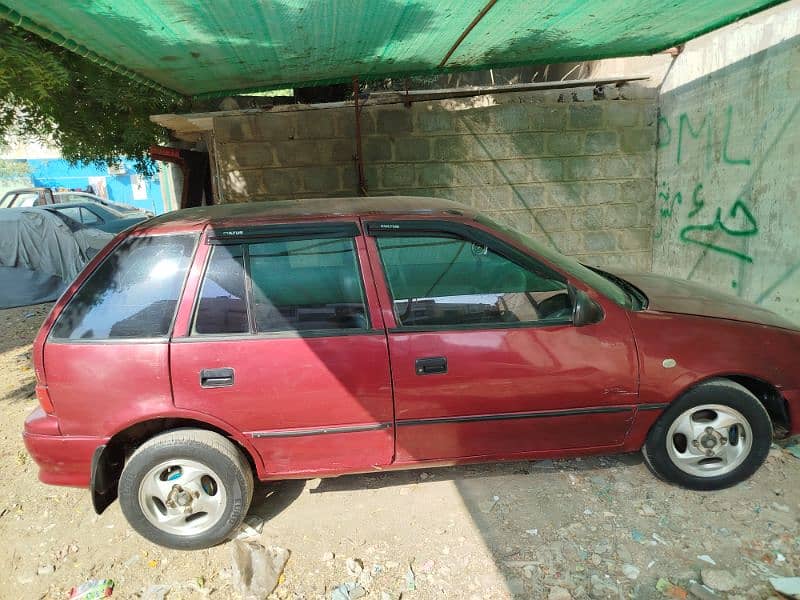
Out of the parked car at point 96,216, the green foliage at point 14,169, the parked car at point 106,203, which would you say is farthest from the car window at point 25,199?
the green foliage at point 14,169

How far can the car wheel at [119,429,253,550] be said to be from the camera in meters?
2.43

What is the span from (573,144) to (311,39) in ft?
11.4

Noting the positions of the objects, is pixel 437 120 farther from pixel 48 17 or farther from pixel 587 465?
pixel 587 465

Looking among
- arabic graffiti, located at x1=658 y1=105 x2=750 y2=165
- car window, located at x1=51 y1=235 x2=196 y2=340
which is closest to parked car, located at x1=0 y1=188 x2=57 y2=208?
car window, located at x1=51 y1=235 x2=196 y2=340

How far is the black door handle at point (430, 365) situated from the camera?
2.46 meters

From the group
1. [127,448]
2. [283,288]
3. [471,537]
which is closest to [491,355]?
[471,537]

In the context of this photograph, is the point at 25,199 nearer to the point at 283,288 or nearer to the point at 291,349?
the point at 283,288

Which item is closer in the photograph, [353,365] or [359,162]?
[353,365]

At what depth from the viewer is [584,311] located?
2514 mm

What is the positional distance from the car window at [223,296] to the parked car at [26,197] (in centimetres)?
1551

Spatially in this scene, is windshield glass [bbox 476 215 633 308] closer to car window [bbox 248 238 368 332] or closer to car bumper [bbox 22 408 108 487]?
car window [bbox 248 238 368 332]

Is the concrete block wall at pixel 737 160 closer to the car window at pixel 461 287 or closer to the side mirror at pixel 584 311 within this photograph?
the side mirror at pixel 584 311

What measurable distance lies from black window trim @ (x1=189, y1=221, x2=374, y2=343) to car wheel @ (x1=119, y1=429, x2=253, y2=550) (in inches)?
21.6

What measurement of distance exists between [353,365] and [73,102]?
642 cm
